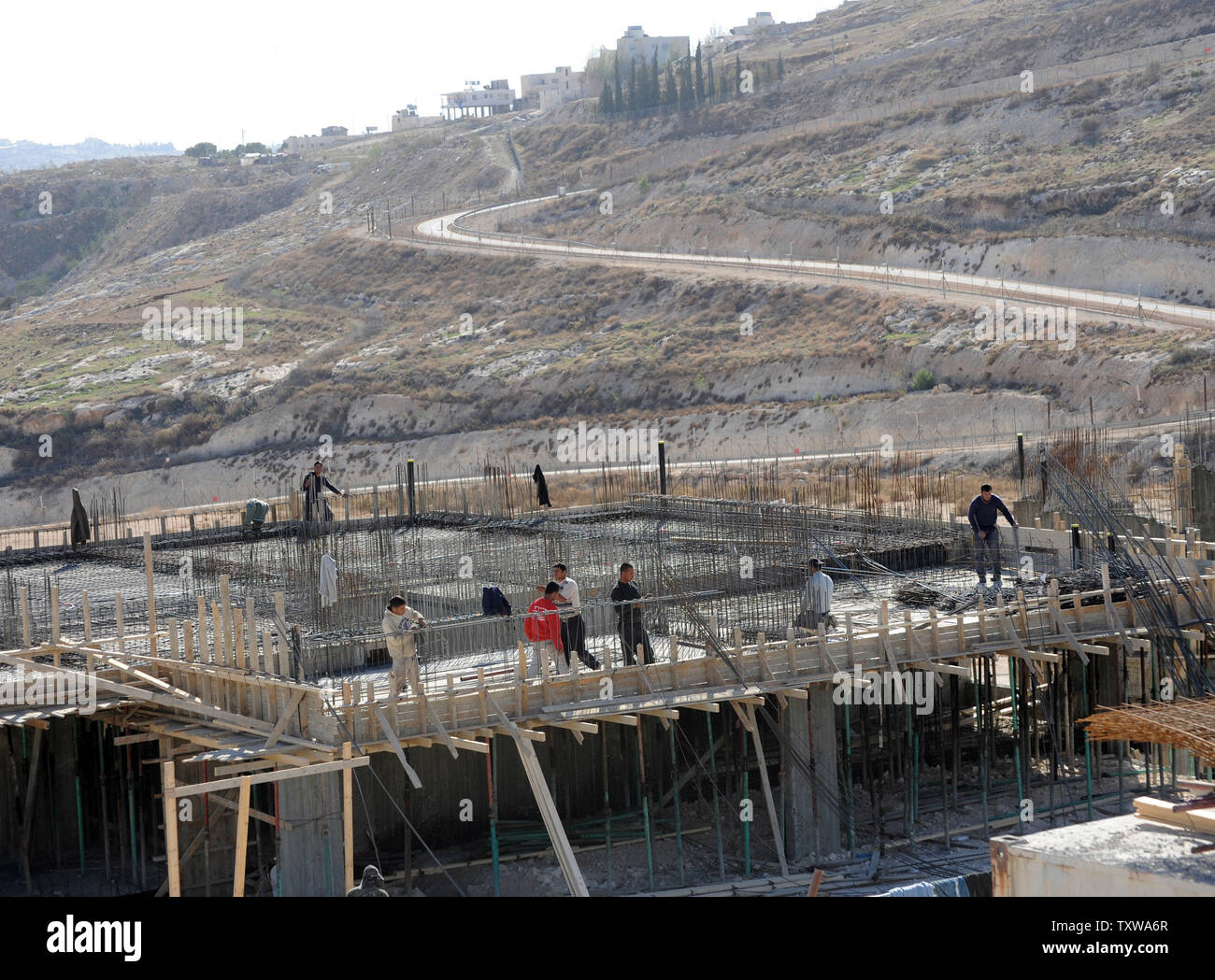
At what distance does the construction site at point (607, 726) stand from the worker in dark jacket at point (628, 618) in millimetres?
121

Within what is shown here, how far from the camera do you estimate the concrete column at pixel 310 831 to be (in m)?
13.6

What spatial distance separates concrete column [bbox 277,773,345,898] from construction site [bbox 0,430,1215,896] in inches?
1.0

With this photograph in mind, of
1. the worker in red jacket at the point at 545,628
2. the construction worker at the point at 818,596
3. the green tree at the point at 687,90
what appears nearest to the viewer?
the worker in red jacket at the point at 545,628

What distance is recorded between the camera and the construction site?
14.0 m

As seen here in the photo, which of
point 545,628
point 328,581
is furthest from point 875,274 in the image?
point 545,628

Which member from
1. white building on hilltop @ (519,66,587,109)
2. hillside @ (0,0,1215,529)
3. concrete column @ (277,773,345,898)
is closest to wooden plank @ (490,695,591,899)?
concrete column @ (277,773,345,898)

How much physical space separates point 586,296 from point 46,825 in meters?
55.2

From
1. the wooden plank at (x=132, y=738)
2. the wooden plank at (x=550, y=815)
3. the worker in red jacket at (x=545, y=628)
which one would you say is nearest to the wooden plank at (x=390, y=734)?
the wooden plank at (x=550, y=815)

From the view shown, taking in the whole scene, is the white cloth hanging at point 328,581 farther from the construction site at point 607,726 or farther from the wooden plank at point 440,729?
the wooden plank at point 440,729

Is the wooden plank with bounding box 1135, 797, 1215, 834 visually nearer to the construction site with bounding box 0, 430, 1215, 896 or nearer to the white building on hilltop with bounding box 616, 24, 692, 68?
the construction site with bounding box 0, 430, 1215, 896
